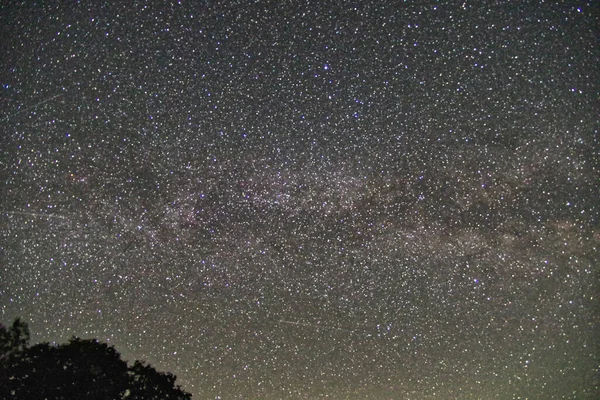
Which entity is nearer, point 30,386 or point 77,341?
point 30,386

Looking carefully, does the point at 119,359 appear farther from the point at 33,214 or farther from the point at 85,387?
the point at 33,214

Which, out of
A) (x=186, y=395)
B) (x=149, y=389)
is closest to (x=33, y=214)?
(x=149, y=389)

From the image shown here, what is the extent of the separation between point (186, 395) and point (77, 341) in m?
2.07

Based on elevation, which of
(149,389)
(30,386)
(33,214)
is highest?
(33,214)

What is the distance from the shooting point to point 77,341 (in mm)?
7789

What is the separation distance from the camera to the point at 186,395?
8422mm

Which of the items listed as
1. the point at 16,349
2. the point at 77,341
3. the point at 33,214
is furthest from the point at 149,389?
the point at 33,214

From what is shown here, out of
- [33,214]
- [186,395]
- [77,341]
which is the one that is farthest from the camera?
[186,395]

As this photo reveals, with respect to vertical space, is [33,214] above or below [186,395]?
above

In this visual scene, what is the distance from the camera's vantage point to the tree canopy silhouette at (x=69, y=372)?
6.95 metres

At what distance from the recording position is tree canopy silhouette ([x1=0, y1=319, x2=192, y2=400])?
695cm

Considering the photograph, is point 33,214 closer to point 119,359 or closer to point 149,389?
point 119,359

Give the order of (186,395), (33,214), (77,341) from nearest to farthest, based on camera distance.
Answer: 1. (33,214)
2. (77,341)
3. (186,395)

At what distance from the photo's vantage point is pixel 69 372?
731 cm
